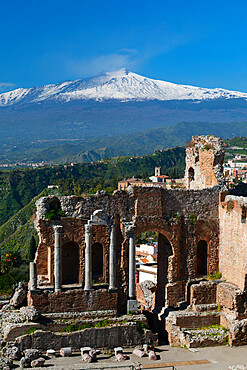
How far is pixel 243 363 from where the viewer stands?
21391 mm

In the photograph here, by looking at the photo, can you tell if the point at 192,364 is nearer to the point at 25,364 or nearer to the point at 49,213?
the point at 25,364

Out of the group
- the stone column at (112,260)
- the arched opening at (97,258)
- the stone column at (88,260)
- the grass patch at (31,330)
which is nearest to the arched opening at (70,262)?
the arched opening at (97,258)

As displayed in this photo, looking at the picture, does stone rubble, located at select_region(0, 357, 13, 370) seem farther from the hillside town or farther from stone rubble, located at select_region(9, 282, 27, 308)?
stone rubble, located at select_region(9, 282, 27, 308)

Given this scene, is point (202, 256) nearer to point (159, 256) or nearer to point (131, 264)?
point (159, 256)

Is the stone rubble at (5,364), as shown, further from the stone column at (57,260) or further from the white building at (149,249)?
the white building at (149,249)

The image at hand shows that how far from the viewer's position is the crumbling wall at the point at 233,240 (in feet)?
Result: 79.4

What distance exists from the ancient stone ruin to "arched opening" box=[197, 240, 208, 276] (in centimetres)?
35

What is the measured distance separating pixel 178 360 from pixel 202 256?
7723 millimetres

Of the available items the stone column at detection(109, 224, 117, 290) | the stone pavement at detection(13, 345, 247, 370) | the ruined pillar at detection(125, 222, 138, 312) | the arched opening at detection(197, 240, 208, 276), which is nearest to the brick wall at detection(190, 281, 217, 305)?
the arched opening at detection(197, 240, 208, 276)

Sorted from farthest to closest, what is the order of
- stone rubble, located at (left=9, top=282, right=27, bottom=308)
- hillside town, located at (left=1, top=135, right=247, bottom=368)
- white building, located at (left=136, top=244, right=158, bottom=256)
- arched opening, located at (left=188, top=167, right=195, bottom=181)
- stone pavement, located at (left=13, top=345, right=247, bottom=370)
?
white building, located at (left=136, top=244, right=158, bottom=256) → arched opening, located at (left=188, top=167, right=195, bottom=181) → stone rubble, located at (left=9, top=282, right=27, bottom=308) → hillside town, located at (left=1, top=135, right=247, bottom=368) → stone pavement, located at (left=13, top=345, right=247, bottom=370)

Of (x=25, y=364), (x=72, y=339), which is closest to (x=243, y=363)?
(x=72, y=339)

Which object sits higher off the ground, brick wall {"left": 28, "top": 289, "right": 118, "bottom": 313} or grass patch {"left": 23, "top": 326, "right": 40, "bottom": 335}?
brick wall {"left": 28, "top": 289, "right": 118, "bottom": 313}

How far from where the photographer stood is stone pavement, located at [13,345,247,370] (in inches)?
816

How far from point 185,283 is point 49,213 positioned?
8105 mm
